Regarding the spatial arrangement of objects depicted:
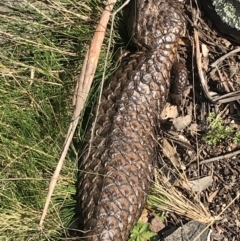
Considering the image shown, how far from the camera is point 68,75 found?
3072mm

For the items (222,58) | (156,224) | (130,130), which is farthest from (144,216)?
(222,58)

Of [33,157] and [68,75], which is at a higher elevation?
[68,75]

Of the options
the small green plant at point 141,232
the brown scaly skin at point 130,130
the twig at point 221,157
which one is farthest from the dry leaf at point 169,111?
the small green plant at point 141,232

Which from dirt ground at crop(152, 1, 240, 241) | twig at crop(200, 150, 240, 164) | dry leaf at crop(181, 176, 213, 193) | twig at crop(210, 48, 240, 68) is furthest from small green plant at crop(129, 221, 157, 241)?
twig at crop(210, 48, 240, 68)

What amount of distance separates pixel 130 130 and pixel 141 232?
52 centimetres

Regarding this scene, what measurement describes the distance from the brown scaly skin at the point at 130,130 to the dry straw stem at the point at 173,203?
0.11 m

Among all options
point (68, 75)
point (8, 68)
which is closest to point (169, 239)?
point (68, 75)

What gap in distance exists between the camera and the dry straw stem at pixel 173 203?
3014mm

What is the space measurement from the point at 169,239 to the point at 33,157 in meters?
0.78

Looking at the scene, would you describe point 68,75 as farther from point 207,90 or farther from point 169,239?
point 169,239

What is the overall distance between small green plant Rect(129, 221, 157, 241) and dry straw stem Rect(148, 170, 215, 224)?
0.37 ft

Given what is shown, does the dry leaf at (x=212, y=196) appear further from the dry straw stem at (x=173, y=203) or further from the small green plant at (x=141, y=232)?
the small green plant at (x=141, y=232)

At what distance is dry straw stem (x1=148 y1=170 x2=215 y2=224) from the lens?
9.89ft

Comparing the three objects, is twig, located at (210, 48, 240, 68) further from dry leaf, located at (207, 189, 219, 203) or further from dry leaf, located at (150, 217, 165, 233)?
dry leaf, located at (150, 217, 165, 233)
